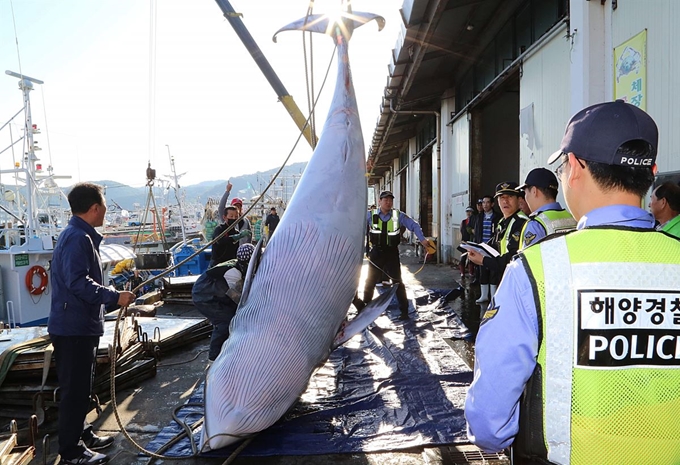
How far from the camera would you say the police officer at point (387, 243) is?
6.15 m

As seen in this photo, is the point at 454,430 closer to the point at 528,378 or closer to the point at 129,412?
the point at 528,378

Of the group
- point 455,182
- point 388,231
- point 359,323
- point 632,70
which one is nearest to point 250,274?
point 359,323

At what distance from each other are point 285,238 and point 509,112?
986 centimetres

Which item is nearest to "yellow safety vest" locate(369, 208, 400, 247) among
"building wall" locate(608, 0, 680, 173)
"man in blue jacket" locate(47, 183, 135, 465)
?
"building wall" locate(608, 0, 680, 173)

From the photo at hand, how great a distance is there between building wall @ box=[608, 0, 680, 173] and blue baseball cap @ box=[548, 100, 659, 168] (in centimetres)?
297

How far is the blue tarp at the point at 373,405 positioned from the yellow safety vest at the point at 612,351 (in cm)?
210

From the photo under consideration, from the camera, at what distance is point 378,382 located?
3.92m

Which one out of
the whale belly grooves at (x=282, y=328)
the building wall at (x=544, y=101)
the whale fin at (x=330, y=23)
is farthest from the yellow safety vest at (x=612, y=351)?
the building wall at (x=544, y=101)

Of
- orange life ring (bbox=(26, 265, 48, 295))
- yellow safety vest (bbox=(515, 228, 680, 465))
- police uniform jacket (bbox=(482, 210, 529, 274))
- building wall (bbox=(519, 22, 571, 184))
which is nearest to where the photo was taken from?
yellow safety vest (bbox=(515, 228, 680, 465))

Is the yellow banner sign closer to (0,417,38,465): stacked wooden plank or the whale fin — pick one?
the whale fin

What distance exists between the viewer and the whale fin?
11.3 ft

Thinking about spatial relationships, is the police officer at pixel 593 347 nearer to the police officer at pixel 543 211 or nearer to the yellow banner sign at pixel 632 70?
the police officer at pixel 543 211

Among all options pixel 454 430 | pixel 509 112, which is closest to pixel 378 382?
pixel 454 430

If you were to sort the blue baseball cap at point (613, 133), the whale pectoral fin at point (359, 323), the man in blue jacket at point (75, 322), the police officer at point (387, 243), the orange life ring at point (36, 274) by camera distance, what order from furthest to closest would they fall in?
the orange life ring at point (36, 274) → the police officer at point (387, 243) → the whale pectoral fin at point (359, 323) → the man in blue jacket at point (75, 322) → the blue baseball cap at point (613, 133)
